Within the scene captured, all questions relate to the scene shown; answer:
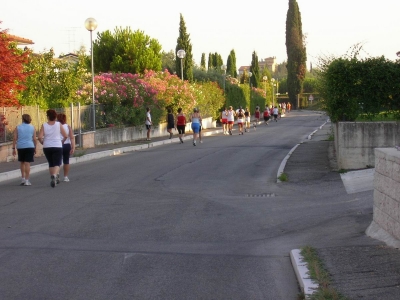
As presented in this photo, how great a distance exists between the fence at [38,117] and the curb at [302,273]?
14.1 metres

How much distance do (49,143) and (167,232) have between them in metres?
5.80

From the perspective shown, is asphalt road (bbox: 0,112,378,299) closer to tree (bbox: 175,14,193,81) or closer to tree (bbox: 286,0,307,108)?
tree (bbox: 175,14,193,81)

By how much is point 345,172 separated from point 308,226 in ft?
21.4

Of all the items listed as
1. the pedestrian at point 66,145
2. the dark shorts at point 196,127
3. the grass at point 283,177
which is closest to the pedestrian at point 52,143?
the pedestrian at point 66,145

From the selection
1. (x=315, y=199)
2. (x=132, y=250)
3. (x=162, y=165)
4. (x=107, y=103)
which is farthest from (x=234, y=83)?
(x=132, y=250)

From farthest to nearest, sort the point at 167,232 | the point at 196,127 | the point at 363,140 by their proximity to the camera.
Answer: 1. the point at 196,127
2. the point at 363,140
3. the point at 167,232

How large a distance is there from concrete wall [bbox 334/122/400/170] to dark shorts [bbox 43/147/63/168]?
7.11 metres

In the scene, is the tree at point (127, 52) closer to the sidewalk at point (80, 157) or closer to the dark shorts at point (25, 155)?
the sidewalk at point (80, 157)

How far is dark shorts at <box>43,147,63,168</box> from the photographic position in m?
14.0

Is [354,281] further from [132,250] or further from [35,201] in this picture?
[35,201]

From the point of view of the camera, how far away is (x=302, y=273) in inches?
257

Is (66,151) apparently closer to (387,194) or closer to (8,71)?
(8,71)

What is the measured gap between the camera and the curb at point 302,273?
19.6 ft

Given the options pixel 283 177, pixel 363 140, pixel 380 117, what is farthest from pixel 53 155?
pixel 380 117
